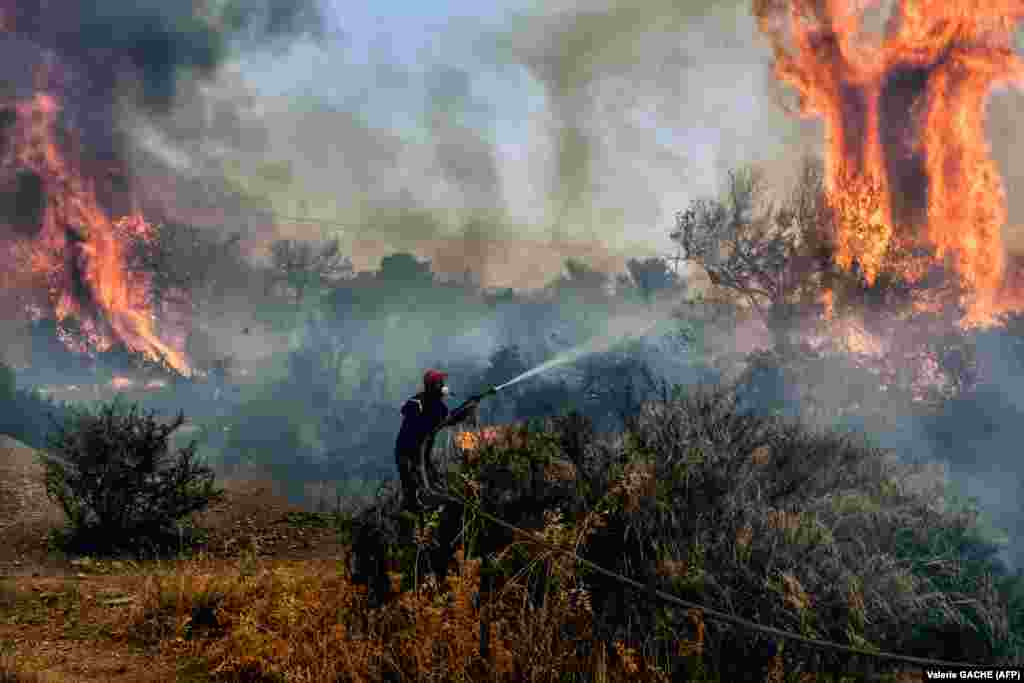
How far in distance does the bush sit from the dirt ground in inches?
22.8

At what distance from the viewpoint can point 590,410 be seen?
2433 cm

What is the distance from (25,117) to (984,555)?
45.7 m

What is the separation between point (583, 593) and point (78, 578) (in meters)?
7.02

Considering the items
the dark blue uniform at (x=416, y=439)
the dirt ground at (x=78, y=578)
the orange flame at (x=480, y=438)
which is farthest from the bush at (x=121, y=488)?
the orange flame at (x=480, y=438)

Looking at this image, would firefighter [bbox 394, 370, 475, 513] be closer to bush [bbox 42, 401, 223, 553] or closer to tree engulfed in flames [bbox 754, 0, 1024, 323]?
bush [bbox 42, 401, 223, 553]

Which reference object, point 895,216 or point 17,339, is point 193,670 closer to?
point 895,216

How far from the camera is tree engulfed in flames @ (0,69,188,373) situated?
35844 mm

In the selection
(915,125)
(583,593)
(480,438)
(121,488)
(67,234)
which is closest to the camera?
(583,593)

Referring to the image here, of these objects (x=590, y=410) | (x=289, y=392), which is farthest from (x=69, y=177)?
(x=590, y=410)

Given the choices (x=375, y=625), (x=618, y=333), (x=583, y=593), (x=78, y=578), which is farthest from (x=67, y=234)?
(x=583, y=593)

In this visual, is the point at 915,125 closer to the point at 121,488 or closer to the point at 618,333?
the point at 618,333

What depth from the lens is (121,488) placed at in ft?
31.8

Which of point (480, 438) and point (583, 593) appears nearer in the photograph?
point (583, 593)

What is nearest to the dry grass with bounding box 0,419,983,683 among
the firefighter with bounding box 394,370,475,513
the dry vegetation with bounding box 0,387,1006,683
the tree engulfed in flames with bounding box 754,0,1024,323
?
the dry vegetation with bounding box 0,387,1006,683
